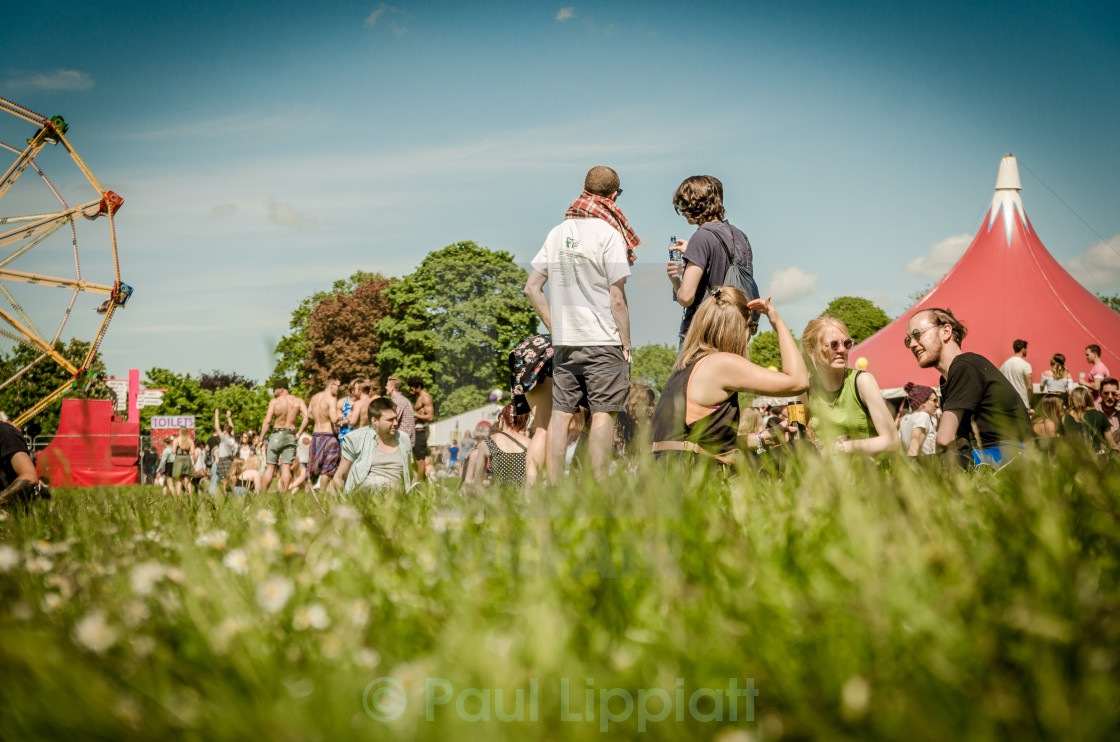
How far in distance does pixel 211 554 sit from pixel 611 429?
3.23 metres

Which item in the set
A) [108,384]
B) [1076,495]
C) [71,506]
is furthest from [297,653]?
[108,384]

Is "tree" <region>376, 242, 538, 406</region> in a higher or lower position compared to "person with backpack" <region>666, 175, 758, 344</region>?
higher

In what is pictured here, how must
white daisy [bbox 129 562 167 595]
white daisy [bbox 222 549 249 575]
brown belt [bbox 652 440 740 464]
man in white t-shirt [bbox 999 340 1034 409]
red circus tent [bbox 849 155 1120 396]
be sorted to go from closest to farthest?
white daisy [bbox 129 562 167 595], white daisy [bbox 222 549 249 575], brown belt [bbox 652 440 740 464], man in white t-shirt [bbox 999 340 1034 409], red circus tent [bbox 849 155 1120 396]

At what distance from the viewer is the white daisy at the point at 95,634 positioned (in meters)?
1.59

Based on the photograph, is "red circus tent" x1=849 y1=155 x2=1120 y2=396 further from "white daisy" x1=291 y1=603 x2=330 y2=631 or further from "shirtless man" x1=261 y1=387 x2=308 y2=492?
"white daisy" x1=291 y1=603 x2=330 y2=631

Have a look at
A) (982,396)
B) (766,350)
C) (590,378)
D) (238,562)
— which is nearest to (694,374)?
(590,378)

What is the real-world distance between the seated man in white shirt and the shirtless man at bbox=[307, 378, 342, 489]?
3.79 metres

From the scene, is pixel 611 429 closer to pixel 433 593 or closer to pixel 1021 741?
pixel 433 593

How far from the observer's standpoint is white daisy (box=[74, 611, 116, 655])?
62.5 inches

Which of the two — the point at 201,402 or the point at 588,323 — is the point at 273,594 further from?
the point at 201,402

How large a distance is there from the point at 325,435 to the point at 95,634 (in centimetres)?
1088

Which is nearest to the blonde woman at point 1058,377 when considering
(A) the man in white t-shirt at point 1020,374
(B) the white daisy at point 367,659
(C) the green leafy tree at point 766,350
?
(A) the man in white t-shirt at point 1020,374

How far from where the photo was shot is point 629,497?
95.7 inches

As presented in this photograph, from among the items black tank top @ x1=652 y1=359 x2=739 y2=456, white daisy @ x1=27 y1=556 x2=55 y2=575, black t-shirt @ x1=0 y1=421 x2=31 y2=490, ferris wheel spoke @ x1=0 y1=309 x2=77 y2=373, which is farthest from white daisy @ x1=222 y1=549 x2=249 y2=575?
ferris wheel spoke @ x1=0 y1=309 x2=77 y2=373
